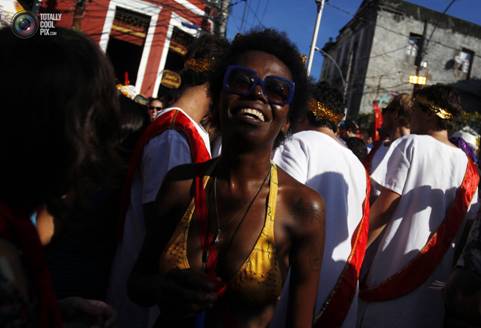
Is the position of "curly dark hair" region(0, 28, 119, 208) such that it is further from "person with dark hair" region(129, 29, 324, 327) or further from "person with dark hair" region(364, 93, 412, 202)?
"person with dark hair" region(364, 93, 412, 202)

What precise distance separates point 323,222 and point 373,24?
27095 millimetres

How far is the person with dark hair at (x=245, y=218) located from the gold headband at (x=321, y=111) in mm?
743

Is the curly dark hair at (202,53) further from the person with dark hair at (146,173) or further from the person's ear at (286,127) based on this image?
the person's ear at (286,127)

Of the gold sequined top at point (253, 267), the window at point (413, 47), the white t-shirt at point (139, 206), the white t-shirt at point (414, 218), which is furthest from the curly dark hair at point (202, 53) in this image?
the window at point (413, 47)

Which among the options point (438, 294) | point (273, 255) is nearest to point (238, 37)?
point (273, 255)

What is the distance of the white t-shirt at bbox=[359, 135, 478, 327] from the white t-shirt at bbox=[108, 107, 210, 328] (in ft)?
4.40

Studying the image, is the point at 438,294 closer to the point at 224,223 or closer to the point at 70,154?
the point at 224,223

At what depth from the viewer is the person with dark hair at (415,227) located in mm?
2527

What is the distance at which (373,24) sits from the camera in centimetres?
2594

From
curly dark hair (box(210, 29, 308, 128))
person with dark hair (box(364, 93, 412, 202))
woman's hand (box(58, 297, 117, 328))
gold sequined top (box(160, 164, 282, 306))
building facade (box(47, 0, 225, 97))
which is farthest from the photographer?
building facade (box(47, 0, 225, 97))

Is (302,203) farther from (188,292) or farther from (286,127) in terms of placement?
(188,292)

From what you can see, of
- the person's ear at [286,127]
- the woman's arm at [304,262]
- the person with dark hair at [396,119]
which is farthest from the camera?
the person with dark hair at [396,119]

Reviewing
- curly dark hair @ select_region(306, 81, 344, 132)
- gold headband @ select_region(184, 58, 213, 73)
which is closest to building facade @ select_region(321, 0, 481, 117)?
curly dark hair @ select_region(306, 81, 344, 132)

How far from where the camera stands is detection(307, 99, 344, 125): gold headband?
99.9 inches
